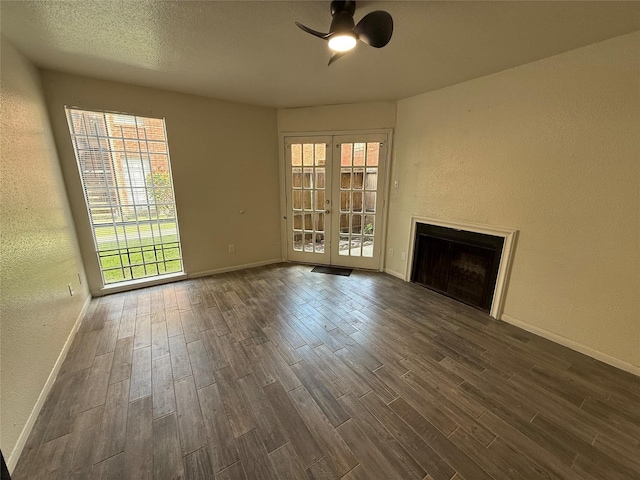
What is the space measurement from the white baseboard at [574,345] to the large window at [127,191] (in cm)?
418

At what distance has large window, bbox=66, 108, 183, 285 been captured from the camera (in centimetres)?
293

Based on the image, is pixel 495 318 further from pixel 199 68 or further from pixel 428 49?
pixel 199 68

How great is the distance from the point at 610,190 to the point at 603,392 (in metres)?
1.48

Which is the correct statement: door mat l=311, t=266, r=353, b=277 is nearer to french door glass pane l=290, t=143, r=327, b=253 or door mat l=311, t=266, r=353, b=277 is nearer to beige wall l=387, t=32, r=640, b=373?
french door glass pane l=290, t=143, r=327, b=253

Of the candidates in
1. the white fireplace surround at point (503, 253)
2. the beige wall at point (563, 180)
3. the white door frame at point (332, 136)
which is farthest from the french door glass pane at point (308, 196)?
the white fireplace surround at point (503, 253)

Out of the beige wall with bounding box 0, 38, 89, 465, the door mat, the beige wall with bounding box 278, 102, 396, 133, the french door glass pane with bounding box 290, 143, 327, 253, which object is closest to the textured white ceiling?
the beige wall with bounding box 0, 38, 89, 465

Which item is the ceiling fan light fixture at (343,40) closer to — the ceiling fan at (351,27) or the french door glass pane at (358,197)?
the ceiling fan at (351,27)

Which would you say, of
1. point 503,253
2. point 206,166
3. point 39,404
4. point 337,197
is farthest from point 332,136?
point 39,404

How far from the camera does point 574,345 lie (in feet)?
7.29

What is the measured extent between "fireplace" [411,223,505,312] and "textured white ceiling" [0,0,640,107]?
66.0 inches

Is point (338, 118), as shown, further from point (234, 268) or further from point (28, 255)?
point (28, 255)

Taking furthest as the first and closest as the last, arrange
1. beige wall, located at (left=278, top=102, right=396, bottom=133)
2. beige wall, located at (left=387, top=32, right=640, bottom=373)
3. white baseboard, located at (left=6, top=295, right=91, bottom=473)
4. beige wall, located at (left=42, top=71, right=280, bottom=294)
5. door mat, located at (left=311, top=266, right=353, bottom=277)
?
door mat, located at (left=311, top=266, right=353, bottom=277)
beige wall, located at (left=278, top=102, right=396, bottom=133)
beige wall, located at (left=42, top=71, right=280, bottom=294)
beige wall, located at (left=387, top=32, right=640, bottom=373)
white baseboard, located at (left=6, top=295, right=91, bottom=473)

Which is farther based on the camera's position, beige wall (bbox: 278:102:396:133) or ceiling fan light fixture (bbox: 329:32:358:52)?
beige wall (bbox: 278:102:396:133)

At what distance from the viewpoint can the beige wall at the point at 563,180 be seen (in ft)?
6.18
